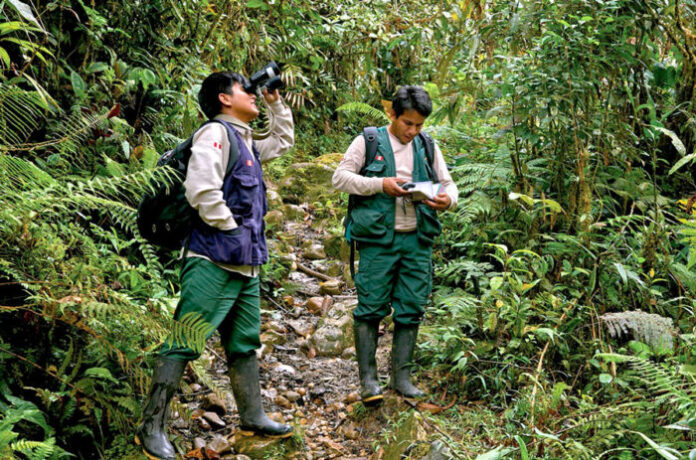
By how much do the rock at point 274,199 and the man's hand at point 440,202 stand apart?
4414 mm

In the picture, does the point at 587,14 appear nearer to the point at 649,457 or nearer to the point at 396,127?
the point at 396,127

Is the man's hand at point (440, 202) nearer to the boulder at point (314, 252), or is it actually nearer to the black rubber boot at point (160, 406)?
the black rubber boot at point (160, 406)

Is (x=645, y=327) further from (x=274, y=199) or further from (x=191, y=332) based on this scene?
(x=274, y=199)

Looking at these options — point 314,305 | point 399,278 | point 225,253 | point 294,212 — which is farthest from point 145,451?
point 294,212

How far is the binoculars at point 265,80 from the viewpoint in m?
3.57

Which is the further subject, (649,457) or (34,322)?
(34,322)

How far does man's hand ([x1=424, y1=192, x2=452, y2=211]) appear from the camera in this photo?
3.81 m

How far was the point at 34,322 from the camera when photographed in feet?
11.0

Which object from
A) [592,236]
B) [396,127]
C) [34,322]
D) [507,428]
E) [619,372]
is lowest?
[507,428]

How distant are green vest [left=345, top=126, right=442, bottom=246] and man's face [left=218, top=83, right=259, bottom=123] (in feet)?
3.11

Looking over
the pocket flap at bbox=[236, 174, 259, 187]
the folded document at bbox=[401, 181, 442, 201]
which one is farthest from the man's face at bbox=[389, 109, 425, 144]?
the pocket flap at bbox=[236, 174, 259, 187]

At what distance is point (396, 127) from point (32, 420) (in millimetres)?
2878

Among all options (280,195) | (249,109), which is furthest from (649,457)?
(280,195)

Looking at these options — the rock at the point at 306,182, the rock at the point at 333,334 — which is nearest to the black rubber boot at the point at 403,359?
the rock at the point at 333,334
